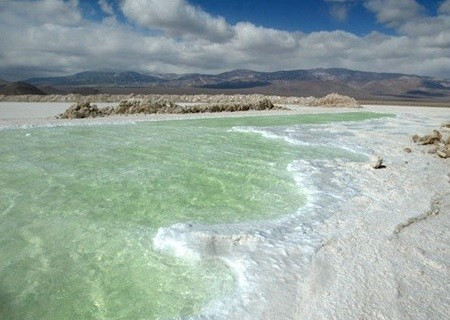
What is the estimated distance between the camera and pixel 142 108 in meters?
19.7

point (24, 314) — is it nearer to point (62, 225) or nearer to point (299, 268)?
point (62, 225)

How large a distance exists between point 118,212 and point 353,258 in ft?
9.21

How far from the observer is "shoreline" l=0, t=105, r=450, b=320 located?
2.90 meters

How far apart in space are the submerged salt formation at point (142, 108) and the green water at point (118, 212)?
23.9 ft

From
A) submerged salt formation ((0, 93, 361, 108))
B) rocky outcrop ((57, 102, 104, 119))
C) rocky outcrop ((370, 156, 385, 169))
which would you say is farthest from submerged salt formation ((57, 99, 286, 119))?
rocky outcrop ((370, 156, 385, 169))

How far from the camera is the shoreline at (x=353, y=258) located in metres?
2.90

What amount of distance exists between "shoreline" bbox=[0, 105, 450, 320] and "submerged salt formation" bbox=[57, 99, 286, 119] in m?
13.7

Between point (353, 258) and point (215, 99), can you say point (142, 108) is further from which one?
point (353, 258)

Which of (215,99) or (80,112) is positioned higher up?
(80,112)

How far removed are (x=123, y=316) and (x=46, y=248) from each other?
1.47 meters

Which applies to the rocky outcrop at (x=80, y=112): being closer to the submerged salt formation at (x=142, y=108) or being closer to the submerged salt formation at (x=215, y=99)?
the submerged salt formation at (x=142, y=108)

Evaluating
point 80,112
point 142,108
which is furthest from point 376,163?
point 142,108

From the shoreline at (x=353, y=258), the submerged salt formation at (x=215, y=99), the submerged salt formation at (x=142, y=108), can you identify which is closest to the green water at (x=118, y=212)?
the shoreline at (x=353, y=258)

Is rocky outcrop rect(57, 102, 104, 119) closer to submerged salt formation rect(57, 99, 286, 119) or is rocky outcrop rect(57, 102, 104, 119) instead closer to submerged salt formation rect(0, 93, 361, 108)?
submerged salt formation rect(57, 99, 286, 119)
